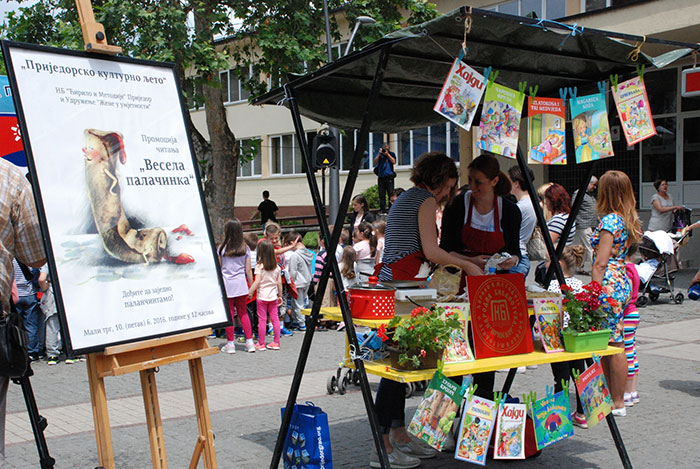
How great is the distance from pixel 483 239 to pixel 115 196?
2.67 meters

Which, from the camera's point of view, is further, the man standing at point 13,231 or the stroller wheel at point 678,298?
the stroller wheel at point 678,298

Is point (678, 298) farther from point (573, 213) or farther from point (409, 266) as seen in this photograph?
point (409, 266)

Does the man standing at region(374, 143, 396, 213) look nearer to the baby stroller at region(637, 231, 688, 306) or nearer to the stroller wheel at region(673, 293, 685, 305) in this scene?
the baby stroller at region(637, 231, 688, 306)

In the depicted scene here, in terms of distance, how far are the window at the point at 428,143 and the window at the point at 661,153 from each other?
22.5 ft

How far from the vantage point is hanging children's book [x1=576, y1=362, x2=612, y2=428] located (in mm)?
4621

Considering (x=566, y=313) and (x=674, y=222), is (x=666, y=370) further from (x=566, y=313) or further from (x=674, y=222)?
(x=674, y=222)

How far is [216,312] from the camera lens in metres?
4.02

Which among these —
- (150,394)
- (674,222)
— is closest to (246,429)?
(150,394)

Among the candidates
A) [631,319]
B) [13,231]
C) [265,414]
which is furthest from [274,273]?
[13,231]

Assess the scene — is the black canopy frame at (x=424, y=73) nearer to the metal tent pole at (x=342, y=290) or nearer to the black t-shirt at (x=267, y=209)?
the metal tent pole at (x=342, y=290)

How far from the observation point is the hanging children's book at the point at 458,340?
435 centimetres

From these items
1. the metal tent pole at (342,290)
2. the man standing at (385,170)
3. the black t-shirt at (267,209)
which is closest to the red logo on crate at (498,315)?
the metal tent pole at (342,290)

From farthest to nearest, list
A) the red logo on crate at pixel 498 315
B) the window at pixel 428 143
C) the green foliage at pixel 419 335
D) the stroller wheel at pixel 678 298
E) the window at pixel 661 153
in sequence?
the window at pixel 428 143, the window at pixel 661 153, the stroller wheel at pixel 678 298, the red logo on crate at pixel 498 315, the green foliage at pixel 419 335

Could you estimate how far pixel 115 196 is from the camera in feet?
12.3
